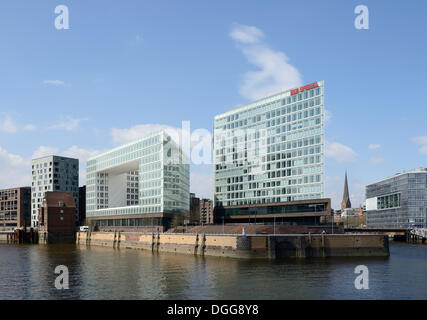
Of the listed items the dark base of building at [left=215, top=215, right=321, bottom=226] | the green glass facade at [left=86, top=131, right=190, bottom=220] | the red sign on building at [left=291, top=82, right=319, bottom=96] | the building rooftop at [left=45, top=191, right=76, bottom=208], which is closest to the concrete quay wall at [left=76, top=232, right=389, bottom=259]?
the dark base of building at [left=215, top=215, right=321, bottom=226]

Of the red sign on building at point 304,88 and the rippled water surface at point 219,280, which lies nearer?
the rippled water surface at point 219,280

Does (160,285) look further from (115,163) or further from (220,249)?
(115,163)

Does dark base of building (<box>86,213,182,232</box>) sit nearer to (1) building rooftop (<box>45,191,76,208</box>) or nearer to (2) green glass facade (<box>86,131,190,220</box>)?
(2) green glass facade (<box>86,131,190,220</box>)

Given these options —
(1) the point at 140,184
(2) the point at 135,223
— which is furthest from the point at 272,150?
(2) the point at 135,223

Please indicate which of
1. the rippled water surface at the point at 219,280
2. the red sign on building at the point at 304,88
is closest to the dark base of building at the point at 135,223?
the red sign on building at the point at 304,88

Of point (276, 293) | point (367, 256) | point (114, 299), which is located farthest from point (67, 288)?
point (367, 256)

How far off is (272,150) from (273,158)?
8.07ft

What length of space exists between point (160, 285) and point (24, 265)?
→ 126 feet

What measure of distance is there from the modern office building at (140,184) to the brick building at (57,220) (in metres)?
10.6

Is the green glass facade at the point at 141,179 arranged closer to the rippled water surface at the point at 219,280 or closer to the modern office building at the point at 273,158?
the modern office building at the point at 273,158

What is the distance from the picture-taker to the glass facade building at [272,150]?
131000 millimetres

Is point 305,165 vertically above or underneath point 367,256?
above

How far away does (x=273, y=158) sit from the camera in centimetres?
14300

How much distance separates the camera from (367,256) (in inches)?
3639
